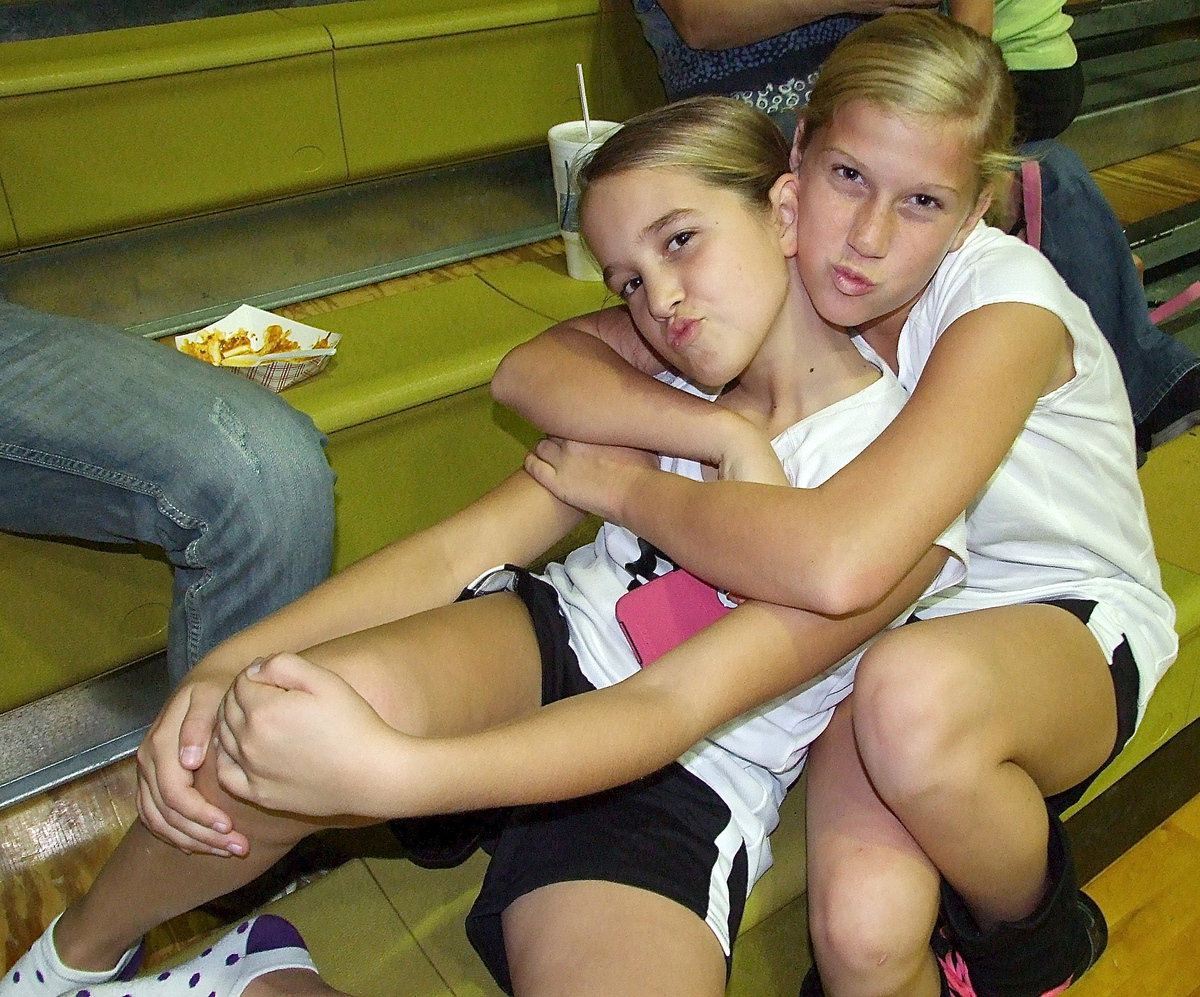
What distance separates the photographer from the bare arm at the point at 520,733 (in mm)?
728

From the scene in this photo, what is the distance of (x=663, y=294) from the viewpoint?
96cm

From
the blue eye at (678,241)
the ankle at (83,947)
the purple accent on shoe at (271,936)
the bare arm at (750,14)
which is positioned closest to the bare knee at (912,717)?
the blue eye at (678,241)

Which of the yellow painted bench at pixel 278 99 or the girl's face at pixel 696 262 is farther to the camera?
the yellow painted bench at pixel 278 99

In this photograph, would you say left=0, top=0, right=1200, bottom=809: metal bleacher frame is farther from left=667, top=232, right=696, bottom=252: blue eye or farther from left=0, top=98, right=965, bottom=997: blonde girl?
left=667, top=232, right=696, bottom=252: blue eye

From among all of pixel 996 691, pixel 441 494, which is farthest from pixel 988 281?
pixel 441 494

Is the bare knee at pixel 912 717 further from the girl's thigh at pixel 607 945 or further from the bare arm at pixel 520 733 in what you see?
the girl's thigh at pixel 607 945

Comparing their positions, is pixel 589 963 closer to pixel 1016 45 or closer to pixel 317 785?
pixel 317 785

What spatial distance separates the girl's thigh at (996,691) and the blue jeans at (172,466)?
57 centimetres

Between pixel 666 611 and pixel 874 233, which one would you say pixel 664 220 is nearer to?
pixel 874 233

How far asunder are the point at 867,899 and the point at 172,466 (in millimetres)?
714

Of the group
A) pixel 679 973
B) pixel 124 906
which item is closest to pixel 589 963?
pixel 679 973

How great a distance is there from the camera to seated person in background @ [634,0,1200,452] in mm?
1312

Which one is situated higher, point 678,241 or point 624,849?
point 678,241

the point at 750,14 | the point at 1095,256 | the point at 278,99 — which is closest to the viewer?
the point at 750,14
